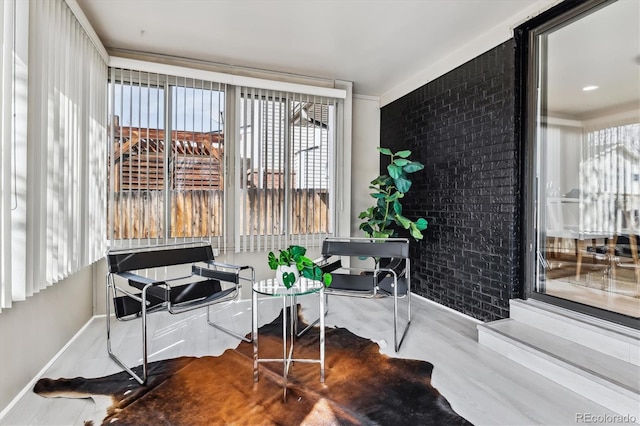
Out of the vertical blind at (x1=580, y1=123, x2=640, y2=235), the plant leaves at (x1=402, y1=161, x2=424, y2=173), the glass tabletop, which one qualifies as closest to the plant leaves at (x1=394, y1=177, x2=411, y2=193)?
the plant leaves at (x1=402, y1=161, x2=424, y2=173)

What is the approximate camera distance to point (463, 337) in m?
2.85

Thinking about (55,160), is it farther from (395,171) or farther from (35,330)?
(395,171)

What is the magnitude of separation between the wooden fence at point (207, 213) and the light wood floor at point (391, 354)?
35.2 inches

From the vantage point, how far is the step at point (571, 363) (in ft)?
6.09

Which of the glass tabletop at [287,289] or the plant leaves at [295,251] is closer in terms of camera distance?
the glass tabletop at [287,289]

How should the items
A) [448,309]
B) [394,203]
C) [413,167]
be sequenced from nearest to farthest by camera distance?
[448,309] → [413,167] → [394,203]

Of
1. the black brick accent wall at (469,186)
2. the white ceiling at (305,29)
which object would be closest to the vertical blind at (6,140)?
the white ceiling at (305,29)

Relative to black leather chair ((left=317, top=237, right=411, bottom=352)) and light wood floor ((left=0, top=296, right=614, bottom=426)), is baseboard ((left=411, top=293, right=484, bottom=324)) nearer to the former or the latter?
light wood floor ((left=0, top=296, right=614, bottom=426))

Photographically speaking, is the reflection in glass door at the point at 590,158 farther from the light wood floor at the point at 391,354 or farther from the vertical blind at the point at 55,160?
the vertical blind at the point at 55,160

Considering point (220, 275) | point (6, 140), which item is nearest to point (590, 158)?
point (220, 275)

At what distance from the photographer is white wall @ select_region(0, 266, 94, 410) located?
1.86 m

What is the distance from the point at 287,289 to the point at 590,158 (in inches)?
99.8

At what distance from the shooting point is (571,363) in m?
2.10

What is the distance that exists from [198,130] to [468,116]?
288 cm
